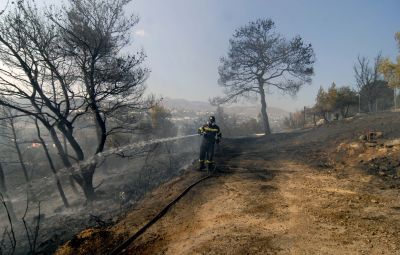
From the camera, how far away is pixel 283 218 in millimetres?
6648

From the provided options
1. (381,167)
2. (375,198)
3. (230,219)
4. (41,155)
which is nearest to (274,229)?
(230,219)

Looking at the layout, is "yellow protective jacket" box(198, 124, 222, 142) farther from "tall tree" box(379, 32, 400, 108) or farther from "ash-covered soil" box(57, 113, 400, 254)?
"tall tree" box(379, 32, 400, 108)

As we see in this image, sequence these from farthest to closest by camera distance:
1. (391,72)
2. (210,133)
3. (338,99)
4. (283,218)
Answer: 1. (391,72)
2. (338,99)
3. (210,133)
4. (283,218)

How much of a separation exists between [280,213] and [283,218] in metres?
0.33

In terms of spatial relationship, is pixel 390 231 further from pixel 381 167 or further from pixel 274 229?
pixel 381 167

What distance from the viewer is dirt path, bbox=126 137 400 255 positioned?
5.39 metres

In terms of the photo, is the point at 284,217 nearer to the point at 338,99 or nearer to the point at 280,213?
the point at 280,213

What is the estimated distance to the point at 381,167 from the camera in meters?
10.4

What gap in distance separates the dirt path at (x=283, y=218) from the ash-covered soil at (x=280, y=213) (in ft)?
0.05

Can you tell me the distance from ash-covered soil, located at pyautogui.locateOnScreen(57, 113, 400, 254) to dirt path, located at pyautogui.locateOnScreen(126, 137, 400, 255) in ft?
0.05

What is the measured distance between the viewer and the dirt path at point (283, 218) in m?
5.39

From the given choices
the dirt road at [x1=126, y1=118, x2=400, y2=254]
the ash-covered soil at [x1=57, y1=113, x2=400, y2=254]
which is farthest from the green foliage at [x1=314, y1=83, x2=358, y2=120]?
the dirt road at [x1=126, y1=118, x2=400, y2=254]

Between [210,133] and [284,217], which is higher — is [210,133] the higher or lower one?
the higher one

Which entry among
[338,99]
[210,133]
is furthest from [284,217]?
[338,99]
